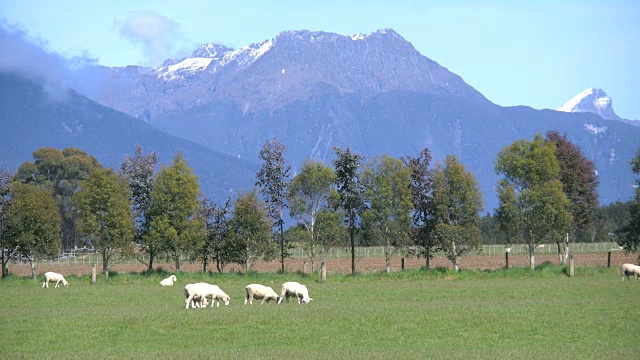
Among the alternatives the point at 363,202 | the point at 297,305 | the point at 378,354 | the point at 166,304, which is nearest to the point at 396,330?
the point at 378,354

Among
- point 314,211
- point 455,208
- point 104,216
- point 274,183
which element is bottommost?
point 104,216

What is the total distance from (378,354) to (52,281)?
41226mm

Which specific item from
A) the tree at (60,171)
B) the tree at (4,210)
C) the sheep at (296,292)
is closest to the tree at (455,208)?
the sheep at (296,292)

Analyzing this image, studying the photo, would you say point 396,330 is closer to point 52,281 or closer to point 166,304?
point 166,304

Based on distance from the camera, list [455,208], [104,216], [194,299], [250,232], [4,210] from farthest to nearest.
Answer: [4,210] < [455,208] < [104,216] < [250,232] < [194,299]

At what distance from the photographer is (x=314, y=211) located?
240 feet

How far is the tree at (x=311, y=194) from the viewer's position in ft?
237

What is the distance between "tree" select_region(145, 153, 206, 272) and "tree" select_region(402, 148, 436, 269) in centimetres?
1844

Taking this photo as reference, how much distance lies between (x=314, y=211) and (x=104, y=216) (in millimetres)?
17631

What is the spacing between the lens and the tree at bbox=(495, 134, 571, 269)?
237 ft

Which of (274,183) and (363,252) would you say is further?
(363,252)

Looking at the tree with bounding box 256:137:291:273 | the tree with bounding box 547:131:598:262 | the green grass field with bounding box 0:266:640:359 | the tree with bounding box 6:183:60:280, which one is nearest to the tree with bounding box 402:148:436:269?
the tree with bounding box 256:137:291:273

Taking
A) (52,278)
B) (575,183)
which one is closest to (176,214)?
(52,278)

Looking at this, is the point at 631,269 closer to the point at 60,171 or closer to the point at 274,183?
the point at 274,183
